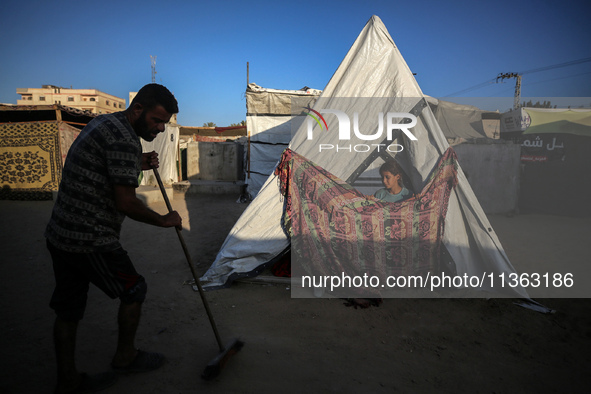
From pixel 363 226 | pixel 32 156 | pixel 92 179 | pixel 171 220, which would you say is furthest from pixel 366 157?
pixel 32 156

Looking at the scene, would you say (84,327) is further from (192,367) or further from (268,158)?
(268,158)

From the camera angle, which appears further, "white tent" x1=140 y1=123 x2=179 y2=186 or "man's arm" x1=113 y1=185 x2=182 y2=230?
"white tent" x1=140 y1=123 x2=179 y2=186

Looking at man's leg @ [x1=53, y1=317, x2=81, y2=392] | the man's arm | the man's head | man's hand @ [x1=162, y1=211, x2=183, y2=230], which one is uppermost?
the man's head

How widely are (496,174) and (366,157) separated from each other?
19.8 ft

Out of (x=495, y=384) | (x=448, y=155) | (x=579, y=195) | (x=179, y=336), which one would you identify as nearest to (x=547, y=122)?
(x=579, y=195)

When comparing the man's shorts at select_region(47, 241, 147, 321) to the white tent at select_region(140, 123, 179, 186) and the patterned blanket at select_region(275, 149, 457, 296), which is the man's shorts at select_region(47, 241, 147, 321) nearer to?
the patterned blanket at select_region(275, 149, 457, 296)

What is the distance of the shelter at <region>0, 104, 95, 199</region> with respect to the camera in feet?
28.5

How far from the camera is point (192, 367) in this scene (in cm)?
209

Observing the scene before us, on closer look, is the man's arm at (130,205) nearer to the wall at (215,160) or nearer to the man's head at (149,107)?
the man's head at (149,107)

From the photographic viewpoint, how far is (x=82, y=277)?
1.83m

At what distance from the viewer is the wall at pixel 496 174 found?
25.7 ft

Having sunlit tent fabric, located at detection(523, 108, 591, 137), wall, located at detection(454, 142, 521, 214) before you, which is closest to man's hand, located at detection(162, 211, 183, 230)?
wall, located at detection(454, 142, 521, 214)

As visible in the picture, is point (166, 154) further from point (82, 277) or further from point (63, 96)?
point (63, 96)

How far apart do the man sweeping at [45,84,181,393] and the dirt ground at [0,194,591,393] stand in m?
0.43
